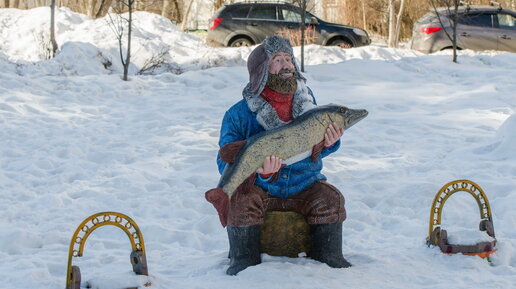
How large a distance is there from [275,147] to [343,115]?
41 cm

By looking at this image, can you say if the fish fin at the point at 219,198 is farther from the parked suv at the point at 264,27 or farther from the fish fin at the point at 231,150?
the parked suv at the point at 264,27

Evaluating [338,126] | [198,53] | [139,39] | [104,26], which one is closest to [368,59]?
[198,53]

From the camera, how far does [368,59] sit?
1288 centimetres

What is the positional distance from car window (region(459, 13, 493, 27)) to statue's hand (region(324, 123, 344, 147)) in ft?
39.7

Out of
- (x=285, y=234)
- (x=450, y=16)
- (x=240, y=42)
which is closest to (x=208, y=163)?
(x=285, y=234)

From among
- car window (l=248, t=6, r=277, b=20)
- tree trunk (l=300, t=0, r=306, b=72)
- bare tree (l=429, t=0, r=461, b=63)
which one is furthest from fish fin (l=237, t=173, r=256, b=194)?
car window (l=248, t=6, r=277, b=20)

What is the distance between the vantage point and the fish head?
3.62m

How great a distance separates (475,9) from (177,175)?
34.4ft

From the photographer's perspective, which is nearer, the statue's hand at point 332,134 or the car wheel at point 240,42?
the statue's hand at point 332,134

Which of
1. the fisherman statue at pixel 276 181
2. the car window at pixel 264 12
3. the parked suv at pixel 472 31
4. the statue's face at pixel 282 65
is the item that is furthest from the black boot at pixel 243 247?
the car window at pixel 264 12

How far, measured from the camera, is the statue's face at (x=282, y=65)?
3.80 m

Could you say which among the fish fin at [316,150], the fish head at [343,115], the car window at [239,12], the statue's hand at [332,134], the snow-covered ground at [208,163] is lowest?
the snow-covered ground at [208,163]

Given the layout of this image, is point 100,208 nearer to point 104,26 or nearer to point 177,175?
point 177,175

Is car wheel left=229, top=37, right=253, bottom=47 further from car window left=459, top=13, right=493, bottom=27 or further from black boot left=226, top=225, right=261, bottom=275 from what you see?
black boot left=226, top=225, right=261, bottom=275
